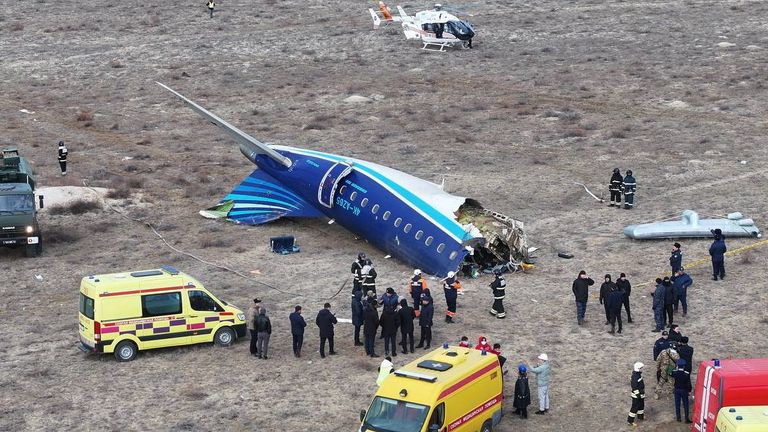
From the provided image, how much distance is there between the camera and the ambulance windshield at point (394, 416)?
21844 millimetres

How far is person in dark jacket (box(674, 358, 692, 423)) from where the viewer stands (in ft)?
80.1

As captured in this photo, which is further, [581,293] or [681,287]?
[681,287]

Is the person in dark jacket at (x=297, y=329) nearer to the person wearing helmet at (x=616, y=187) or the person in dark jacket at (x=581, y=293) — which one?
the person in dark jacket at (x=581, y=293)

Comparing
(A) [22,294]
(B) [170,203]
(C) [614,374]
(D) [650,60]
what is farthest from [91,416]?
(D) [650,60]

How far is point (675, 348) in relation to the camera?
2553 cm

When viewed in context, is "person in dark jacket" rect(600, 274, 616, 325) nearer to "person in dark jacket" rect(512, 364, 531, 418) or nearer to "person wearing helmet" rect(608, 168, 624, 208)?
"person in dark jacket" rect(512, 364, 531, 418)

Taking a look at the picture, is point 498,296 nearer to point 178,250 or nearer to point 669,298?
point 669,298

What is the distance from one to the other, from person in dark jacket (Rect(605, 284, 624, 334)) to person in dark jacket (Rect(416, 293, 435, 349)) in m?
4.40

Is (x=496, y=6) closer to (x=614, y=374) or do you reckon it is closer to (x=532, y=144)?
(x=532, y=144)

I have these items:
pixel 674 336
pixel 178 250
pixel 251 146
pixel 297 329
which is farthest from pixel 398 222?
pixel 674 336

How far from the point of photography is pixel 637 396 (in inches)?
962

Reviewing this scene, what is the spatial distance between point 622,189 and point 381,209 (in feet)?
30.6

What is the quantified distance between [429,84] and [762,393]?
38943 millimetres

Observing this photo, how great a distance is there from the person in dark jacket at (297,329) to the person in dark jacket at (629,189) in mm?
15425
